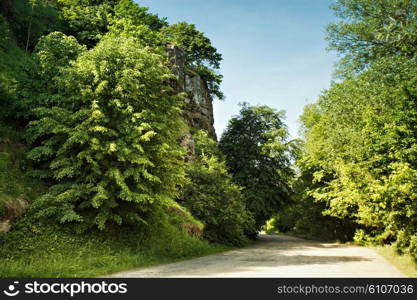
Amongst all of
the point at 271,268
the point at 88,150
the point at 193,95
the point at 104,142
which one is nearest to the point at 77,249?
the point at 88,150

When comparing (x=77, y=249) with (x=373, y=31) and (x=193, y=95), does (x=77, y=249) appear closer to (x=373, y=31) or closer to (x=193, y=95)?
(x=373, y=31)

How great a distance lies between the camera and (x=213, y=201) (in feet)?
75.6

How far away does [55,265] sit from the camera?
10500mm

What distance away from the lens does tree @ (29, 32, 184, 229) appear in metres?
13.0

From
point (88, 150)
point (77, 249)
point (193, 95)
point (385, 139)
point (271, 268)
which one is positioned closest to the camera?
point (271, 268)

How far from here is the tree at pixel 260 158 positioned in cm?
3359

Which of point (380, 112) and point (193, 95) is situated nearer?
point (380, 112)

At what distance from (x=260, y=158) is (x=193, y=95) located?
29.4ft

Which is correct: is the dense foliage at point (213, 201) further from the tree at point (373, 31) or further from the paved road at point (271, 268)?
the tree at point (373, 31)

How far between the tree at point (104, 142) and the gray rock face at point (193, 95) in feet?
51.0

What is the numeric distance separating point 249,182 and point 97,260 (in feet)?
76.7

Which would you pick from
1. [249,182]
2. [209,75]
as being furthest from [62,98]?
[209,75]

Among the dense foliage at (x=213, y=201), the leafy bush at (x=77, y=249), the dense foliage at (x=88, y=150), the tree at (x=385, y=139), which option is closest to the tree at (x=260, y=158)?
the dense foliage at (x=213, y=201)

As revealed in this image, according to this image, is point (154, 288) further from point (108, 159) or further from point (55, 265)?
point (108, 159)
